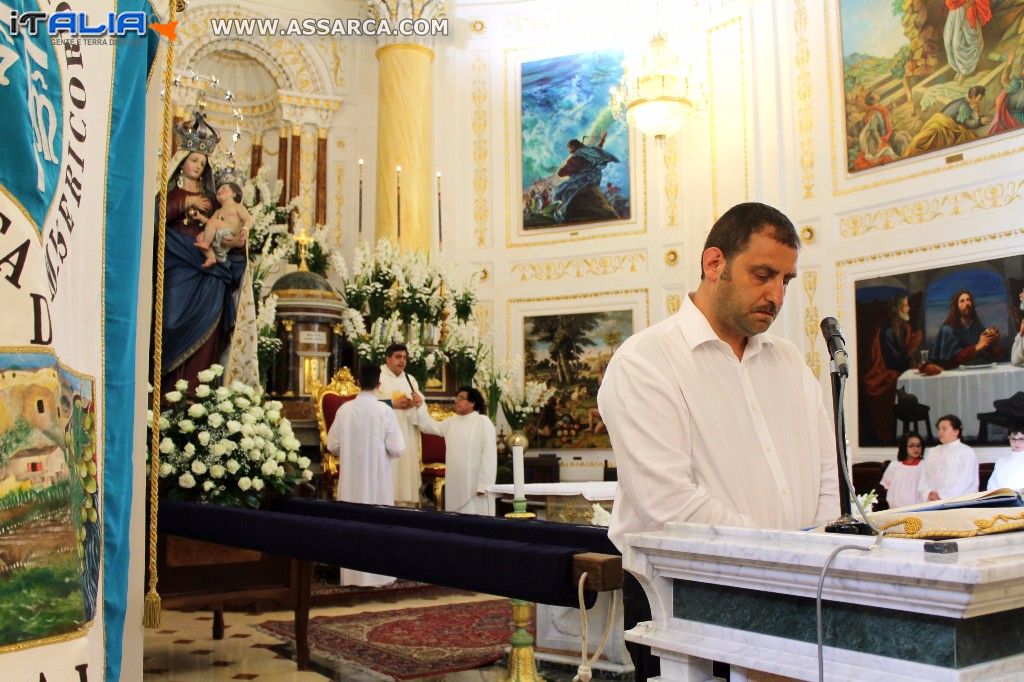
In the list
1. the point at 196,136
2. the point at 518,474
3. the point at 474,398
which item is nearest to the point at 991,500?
the point at 518,474

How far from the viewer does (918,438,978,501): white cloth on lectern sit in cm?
909

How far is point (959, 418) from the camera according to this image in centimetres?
980

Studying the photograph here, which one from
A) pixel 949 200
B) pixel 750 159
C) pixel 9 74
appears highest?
pixel 750 159

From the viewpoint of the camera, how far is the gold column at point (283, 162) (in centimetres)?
1470

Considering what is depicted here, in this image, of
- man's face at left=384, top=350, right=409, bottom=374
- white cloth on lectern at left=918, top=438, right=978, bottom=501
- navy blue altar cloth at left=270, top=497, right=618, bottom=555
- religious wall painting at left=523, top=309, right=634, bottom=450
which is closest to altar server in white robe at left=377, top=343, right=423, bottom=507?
man's face at left=384, top=350, right=409, bottom=374

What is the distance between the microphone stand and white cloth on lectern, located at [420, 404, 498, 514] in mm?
7253

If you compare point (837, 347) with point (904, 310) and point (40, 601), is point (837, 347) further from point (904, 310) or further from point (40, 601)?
point (904, 310)

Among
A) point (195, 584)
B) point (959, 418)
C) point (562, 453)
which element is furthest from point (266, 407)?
point (562, 453)

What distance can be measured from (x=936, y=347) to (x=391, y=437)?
5.86 meters

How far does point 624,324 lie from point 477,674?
898cm

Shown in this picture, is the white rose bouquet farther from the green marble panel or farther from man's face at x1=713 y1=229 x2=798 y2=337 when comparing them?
the green marble panel

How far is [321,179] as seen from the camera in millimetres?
14977

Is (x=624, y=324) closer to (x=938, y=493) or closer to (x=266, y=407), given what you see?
(x=938, y=493)

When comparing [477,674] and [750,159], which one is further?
[750,159]
